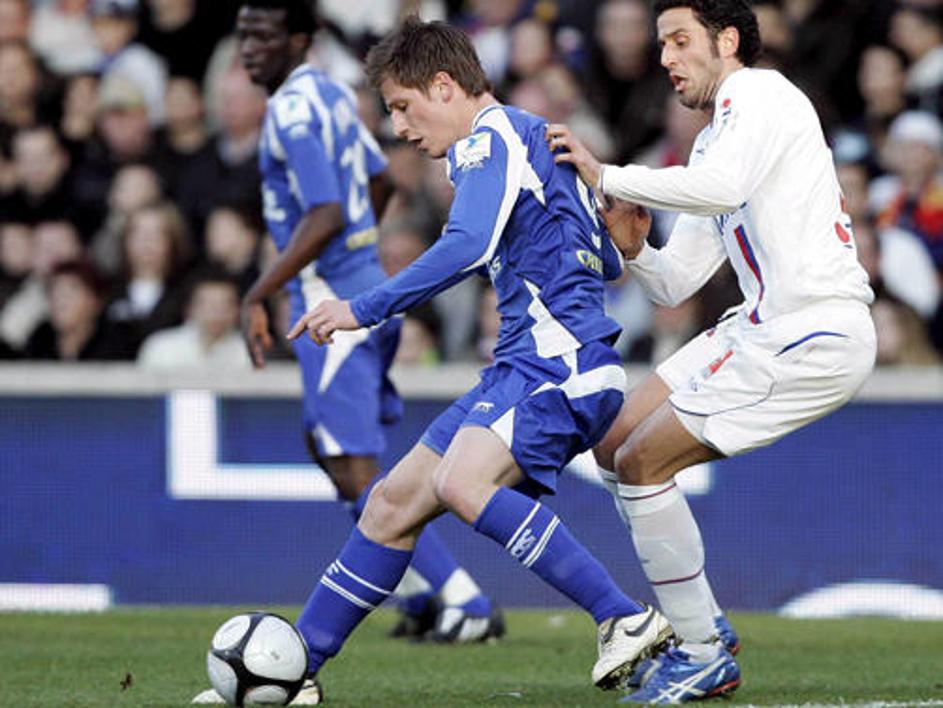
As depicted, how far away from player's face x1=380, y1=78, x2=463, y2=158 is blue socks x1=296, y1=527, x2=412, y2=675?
1130 millimetres

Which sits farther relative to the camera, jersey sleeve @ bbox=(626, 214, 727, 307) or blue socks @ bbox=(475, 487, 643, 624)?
jersey sleeve @ bbox=(626, 214, 727, 307)

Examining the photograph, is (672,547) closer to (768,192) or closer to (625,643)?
(625,643)

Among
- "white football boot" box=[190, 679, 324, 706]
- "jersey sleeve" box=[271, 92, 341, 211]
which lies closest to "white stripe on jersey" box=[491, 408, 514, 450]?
"white football boot" box=[190, 679, 324, 706]

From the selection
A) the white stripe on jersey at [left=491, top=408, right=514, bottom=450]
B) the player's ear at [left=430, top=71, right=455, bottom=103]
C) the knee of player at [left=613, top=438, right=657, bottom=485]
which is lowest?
the knee of player at [left=613, top=438, right=657, bottom=485]

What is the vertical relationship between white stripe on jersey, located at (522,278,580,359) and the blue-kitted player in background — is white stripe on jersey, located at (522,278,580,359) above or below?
Answer: above

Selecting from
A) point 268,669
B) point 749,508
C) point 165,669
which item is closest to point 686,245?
point 268,669

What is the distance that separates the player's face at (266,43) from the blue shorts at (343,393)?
1.10m

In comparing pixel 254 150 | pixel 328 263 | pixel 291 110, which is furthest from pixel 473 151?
pixel 254 150

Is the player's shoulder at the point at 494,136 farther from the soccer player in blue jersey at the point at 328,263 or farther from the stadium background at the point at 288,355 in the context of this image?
the stadium background at the point at 288,355

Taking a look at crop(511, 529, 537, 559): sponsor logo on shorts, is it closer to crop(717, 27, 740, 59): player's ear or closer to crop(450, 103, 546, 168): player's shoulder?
crop(450, 103, 546, 168): player's shoulder

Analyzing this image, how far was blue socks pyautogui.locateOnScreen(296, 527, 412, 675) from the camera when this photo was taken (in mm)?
5172

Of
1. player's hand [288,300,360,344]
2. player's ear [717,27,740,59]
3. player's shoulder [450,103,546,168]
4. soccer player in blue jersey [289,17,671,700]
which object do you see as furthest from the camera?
player's ear [717,27,740,59]

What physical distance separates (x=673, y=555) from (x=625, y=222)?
3.17ft

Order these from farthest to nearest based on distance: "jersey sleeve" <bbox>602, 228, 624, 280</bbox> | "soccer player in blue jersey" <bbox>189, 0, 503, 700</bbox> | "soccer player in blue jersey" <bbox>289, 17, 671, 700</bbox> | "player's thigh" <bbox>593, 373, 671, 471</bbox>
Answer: "soccer player in blue jersey" <bbox>189, 0, 503, 700</bbox>
"player's thigh" <bbox>593, 373, 671, 471</bbox>
"jersey sleeve" <bbox>602, 228, 624, 280</bbox>
"soccer player in blue jersey" <bbox>289, 17, 671, 700</bbox>
